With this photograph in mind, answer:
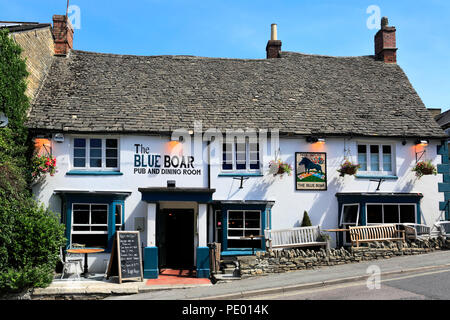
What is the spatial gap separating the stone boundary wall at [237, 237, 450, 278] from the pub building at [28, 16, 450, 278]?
1485 mm

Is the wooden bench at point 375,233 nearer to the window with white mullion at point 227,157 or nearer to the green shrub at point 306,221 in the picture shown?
the green shrub at point 306,221

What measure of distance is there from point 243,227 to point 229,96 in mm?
5748

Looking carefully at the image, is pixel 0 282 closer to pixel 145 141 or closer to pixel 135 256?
pixel 135 256

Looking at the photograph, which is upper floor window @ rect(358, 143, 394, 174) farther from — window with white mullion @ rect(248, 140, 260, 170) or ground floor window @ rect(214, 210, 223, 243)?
ground floor window @ rect(214, 210, 223, 243)

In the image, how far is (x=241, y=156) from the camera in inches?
638

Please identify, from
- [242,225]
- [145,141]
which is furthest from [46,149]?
[242,225]

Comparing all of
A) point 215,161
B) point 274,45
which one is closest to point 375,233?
point 215,161

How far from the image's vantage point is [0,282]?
37.1 ft

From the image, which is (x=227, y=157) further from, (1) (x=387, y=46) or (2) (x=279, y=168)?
(1) (x=387, y=46)

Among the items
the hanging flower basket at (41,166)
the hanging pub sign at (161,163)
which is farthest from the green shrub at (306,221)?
the hanging flower basket at (41,166)

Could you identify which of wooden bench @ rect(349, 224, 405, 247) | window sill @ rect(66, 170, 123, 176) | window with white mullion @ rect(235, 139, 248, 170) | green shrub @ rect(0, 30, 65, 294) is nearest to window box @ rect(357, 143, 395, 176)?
wooden bench @ rect(349, 224, 405, 247)

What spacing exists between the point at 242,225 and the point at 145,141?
469 centimetres

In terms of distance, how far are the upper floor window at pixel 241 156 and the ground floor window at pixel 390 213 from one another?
4679 millimetres

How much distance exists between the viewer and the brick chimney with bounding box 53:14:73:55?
750 inches
